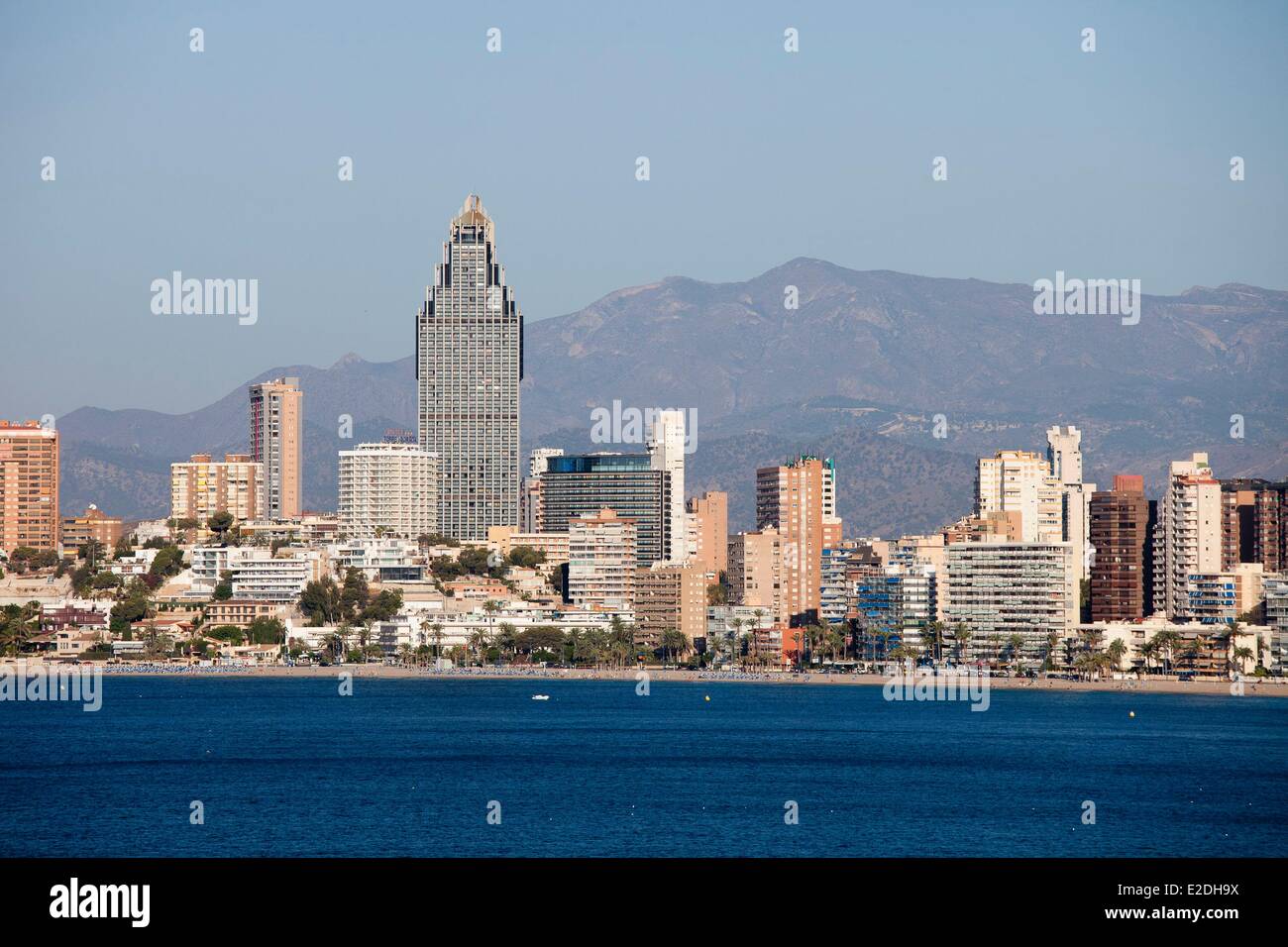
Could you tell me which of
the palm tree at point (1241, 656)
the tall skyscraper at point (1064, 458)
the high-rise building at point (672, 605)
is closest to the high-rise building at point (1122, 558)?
the palm tree at point (1241, 656)

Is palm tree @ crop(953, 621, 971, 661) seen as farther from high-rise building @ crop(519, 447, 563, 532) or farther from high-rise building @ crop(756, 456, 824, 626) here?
high-rise building @ crop(519, 447, 563, 532)

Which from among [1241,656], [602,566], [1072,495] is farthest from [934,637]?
[1072,495]

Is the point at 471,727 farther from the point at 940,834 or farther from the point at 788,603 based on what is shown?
the point at 788,603

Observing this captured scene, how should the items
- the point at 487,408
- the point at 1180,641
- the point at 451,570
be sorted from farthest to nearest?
1. the point at 487,408
2. the point at 451,570
3. the point at 1180,641

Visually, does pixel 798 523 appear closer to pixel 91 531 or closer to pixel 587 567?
pixel 587 567

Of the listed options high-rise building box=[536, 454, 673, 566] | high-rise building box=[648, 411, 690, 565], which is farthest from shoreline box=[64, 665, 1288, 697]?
high-rise building box=[536, 454, 673, 566]

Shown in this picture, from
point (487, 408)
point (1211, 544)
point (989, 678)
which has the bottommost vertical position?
point (989, 678)
